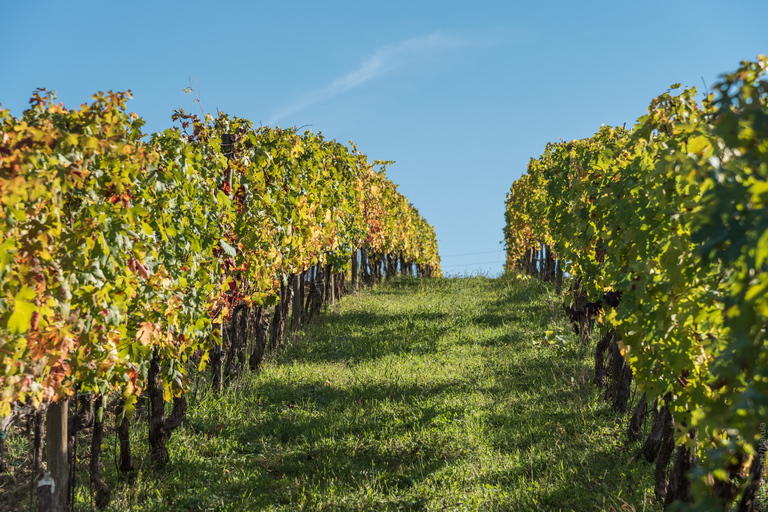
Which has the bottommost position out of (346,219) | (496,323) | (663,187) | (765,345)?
(496,323)

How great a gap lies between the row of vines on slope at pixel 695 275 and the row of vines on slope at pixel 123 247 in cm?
296

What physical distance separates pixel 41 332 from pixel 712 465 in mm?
3402

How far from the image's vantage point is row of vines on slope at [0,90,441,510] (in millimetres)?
3176

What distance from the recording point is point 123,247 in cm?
386

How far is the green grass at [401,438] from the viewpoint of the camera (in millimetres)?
5168

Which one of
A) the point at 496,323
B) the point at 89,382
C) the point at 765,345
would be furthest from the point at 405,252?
the point at 765,345

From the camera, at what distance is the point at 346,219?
41.8ft

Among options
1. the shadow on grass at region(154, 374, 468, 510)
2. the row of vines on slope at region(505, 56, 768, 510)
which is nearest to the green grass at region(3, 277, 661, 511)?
the shadow on grass at region(154, 374, 468, 510)

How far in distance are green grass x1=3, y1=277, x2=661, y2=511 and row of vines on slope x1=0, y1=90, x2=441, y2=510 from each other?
602 mm

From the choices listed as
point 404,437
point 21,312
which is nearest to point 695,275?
point 21,312

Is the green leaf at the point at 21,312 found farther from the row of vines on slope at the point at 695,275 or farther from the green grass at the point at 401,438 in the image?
the row of vines on slope at the point at 695,275

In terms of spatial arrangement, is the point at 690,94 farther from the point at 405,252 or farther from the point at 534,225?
the point at 405,252

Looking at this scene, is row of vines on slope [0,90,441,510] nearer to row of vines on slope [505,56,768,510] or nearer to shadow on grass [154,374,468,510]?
shadow on grass [154,374,468,510]

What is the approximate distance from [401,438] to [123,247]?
12.9 ft
